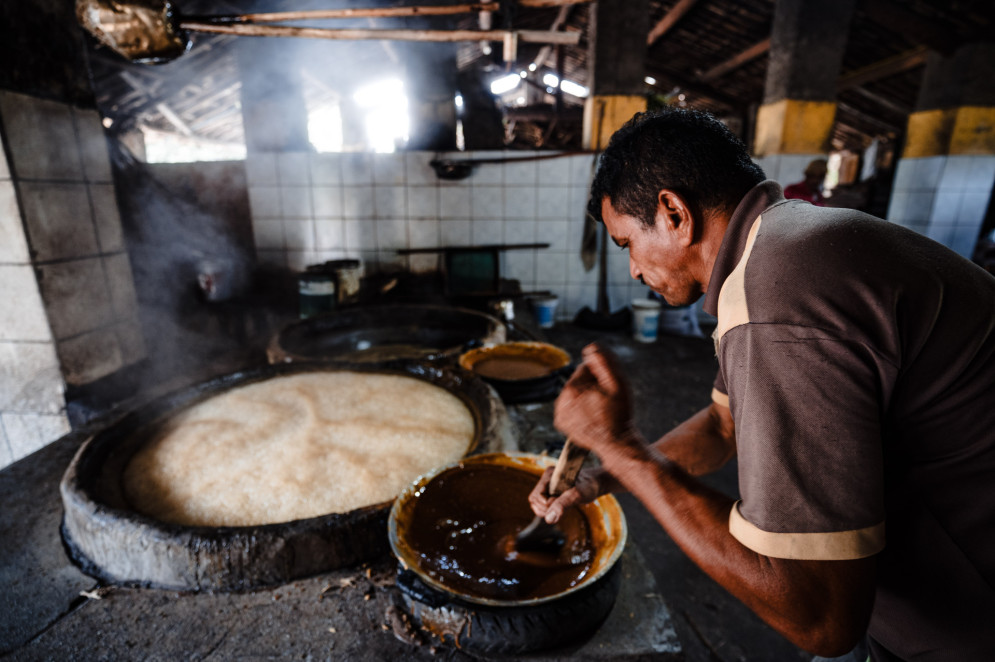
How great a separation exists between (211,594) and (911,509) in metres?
2.04

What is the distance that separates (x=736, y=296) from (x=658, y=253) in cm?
31

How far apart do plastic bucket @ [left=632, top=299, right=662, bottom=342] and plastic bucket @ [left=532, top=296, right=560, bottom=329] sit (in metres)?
1.02

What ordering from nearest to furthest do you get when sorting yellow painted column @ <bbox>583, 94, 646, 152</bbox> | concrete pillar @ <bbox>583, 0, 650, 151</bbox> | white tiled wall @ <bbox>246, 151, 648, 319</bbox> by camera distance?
concrete pillar @ <bbox>583, 0, 650, 151</bbox> → yellow painted column @ <bbox>583, 94, 646, 152</bbox> → white tiled wall @ <bbox>246, 151, 648, 319</bbox>

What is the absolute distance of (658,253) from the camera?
114 centimetres

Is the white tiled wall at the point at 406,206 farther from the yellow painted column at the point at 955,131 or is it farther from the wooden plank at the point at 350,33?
the yellow painted column at the point at 955,131

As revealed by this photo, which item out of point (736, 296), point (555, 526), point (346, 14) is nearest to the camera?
point (736, 296)

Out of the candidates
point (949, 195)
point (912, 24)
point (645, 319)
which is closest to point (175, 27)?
point (645, 319)

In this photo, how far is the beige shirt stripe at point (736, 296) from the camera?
841 mm

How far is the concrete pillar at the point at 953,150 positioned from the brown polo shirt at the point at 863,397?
288 inches

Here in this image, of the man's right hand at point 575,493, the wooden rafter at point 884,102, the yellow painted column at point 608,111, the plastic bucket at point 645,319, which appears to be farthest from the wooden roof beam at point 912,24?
the man's right hand at point 575,493

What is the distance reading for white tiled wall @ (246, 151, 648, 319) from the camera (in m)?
5.82

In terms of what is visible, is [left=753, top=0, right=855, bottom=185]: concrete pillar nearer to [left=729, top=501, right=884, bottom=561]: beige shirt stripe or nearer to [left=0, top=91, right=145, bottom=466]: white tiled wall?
[left=729, top=501, right=884, bottom=561]: beige shirt stripe

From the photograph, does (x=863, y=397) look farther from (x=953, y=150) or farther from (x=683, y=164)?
(x=953, y=150)

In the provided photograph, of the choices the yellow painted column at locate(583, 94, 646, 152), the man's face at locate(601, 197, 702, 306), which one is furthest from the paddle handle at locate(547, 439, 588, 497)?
the yellow painted column at locate(583, 94, 646, 152)
